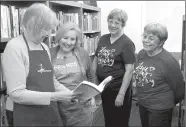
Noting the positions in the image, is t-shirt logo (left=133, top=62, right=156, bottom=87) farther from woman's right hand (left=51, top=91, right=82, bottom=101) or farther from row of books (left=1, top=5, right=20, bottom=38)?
row of books (left=1, top=5, right=20, bottom=38)

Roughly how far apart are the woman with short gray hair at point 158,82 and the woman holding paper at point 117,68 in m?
0.33

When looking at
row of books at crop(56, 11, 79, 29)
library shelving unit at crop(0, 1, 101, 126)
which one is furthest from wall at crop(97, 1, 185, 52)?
row of books at crop(56, 11, 79, 29)

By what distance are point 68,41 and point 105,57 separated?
1.69ft

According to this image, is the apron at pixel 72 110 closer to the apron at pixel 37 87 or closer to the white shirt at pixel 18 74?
the apron at pixel 37 87

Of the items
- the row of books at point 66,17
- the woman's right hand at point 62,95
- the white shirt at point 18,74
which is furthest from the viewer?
the row of books at point 66,17

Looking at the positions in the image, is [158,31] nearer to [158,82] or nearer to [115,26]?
[158,82]

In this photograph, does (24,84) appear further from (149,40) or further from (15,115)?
(149,40)

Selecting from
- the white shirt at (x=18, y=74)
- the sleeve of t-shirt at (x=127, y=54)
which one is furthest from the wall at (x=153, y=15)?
the white shirt at (x=18, y=74)

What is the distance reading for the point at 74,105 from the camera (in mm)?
2051

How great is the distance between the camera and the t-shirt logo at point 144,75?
201 cm

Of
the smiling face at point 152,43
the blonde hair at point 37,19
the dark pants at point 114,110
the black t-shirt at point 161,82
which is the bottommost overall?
the dark pants at point 114,110

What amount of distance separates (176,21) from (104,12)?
1.38 m

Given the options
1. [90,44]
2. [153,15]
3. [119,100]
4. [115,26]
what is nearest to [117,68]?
[119,100]

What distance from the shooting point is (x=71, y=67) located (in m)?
2.08
